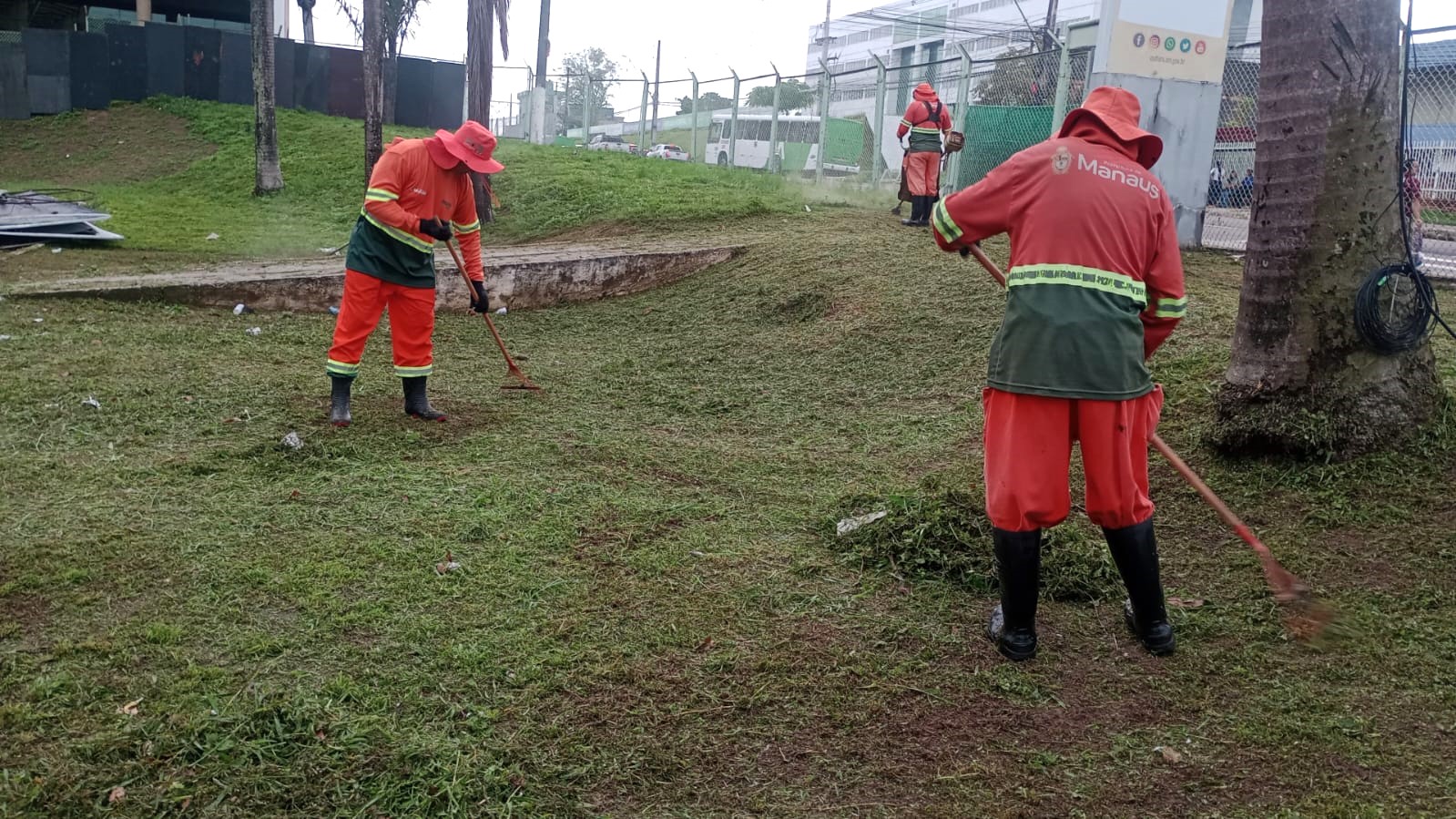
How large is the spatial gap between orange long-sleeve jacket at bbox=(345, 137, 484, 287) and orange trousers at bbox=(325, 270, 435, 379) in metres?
0.07

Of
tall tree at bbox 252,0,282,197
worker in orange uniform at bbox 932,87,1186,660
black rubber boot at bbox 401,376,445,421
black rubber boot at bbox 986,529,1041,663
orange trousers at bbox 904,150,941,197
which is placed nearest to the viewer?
worker in orange uniform at bbox 932,87,1186,660

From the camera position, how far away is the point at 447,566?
13.4 ft

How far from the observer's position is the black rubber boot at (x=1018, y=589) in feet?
11.1

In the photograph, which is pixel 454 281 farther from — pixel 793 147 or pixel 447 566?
pixel 793 147

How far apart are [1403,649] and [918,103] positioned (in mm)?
8974

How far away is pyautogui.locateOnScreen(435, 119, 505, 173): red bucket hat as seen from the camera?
627 cm

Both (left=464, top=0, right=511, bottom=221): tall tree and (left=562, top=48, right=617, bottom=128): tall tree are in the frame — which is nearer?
(left=464, top=0, right=511, bottom=221): tall tree

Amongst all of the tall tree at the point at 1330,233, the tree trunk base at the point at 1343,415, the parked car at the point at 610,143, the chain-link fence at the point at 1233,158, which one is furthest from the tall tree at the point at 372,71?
the parked car at the point at 610,143

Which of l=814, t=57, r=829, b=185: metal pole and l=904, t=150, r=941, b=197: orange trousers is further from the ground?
l=814, t=57, r=829, b=185: metal pole

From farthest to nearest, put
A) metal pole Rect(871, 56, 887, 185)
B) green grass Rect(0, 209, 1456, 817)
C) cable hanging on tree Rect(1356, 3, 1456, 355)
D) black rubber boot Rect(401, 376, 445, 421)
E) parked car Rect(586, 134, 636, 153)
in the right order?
parked car Rect(586, 134, 636, 153) < metal pole Rect(871, 56, 887, 185) < black rubber boot Rect(401, 376, 445, 421) < cable hanging on tree Rect(1356, 3, 1456, 355) < green grass Rect(0, 209, 1456, 817)

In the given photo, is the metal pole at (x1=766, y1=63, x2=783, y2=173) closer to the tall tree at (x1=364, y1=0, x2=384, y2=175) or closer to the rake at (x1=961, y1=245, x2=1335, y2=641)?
the tall tree at (x1=364, y1=0, x2=384, y2=175)

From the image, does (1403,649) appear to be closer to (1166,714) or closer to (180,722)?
(1166,714)

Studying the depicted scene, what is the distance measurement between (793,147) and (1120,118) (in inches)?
679

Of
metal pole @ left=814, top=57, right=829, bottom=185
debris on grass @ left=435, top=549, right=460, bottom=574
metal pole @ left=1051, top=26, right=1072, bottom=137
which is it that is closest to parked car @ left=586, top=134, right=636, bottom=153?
metal pole @ left=814, top=57, right=829, bottom=185
